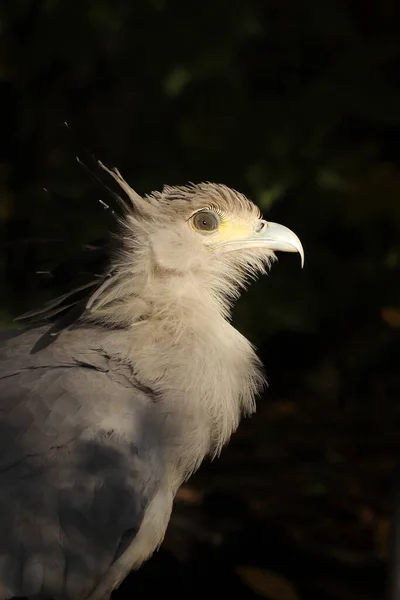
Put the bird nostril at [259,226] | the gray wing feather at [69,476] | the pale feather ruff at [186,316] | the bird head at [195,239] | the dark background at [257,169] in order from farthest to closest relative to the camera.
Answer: the dark background at [257,169] → the bird nostril at [259,226] → the bird head at [195,239] → the pale feather ruff at [186,316] → the gray wing feather at [69,476]

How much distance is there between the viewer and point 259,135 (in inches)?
179

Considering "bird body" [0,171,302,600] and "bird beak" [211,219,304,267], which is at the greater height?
"bird beak" [211,219,304,267]

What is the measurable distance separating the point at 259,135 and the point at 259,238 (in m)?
1.17

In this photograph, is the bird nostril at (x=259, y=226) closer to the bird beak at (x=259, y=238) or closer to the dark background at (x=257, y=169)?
the bird beak at (x=259, y=238)

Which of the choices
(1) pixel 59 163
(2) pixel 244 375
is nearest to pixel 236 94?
(1) pixel 59 163

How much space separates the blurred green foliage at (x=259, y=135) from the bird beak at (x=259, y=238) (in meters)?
0.75

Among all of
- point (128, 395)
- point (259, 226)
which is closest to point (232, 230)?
point (259, 226)

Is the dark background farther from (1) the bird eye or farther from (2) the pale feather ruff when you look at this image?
(1) the bird eye

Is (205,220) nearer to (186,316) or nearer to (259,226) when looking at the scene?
(259,226)

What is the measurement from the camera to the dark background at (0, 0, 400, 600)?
448cm

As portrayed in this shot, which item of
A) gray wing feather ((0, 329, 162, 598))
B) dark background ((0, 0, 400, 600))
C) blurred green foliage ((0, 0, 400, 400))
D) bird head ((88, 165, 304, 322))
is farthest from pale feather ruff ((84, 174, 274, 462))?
blurred green foliage ((0, 0, 400, 400))

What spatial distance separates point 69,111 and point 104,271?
2246mm

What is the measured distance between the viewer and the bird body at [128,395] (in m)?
2.98

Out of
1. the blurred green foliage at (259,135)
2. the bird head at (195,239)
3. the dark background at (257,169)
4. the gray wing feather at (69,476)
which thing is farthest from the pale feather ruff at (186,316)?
the blurred green foliage at (259,135)
